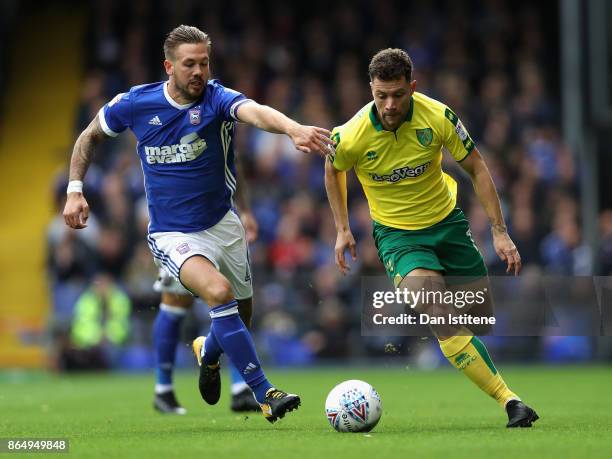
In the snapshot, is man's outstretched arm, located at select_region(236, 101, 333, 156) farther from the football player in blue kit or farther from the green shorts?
the green shorts

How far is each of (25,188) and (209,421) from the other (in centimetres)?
1345

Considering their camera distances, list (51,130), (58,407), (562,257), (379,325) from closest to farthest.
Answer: (379,325), (58,407), (562,257), (51,130)

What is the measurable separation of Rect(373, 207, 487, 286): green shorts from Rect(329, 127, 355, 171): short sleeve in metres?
0.49

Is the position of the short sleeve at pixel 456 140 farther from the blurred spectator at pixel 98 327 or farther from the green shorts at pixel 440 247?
the blurred spectator at pixel 98 327

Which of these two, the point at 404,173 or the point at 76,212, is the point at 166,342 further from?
the point at 404,173

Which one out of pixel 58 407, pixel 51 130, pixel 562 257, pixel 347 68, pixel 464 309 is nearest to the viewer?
pixel 464 309

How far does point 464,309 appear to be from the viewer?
812cm

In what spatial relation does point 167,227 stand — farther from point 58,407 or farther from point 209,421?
point 58,407

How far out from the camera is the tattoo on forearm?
8.33 meters

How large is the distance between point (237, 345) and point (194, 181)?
1165 mm

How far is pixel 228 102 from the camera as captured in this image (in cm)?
801

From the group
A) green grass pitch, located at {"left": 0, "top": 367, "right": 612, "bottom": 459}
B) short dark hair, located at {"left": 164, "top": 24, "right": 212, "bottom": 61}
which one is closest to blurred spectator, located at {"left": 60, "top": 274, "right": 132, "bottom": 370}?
green grass pitch, located at {"left": 0, "top": 367, "right": 612, "bottom": 459}

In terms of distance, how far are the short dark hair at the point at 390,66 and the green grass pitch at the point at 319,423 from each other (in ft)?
7.03

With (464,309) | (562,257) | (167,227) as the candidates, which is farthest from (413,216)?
(562,257)
